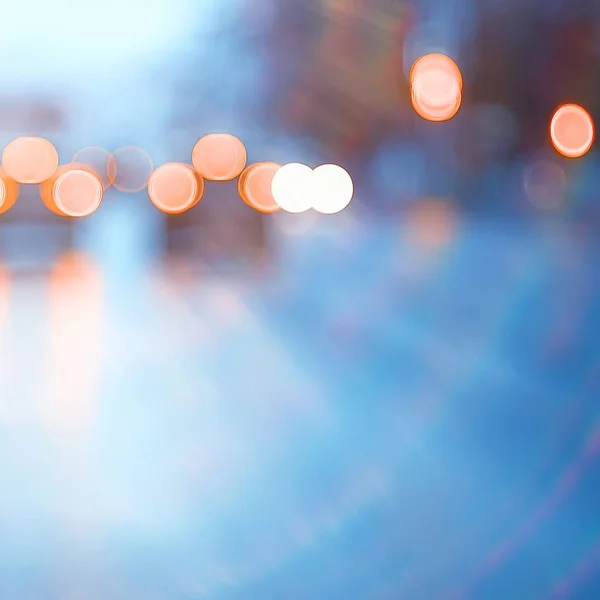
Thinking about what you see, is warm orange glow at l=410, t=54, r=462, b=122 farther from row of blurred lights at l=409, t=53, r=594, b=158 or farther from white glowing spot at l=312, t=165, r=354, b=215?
white glowing spot at l=312, t=165, r=354, b=215

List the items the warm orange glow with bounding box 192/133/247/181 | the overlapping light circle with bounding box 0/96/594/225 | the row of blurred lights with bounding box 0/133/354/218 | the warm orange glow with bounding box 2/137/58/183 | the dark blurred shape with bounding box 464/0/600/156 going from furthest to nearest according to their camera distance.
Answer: the dark blurred shape with bounding box 464/0/600/156
the warm orange glow with bounding box 192/133/247/181
the overlapping light circle with bounding box 0/96/594/225
the row of blurred lights with bounding box 0/133/354/218
the warm orange glow with bounding box 2/137/58/183

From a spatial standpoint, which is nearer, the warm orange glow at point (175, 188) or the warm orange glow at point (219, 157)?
the warm orange glow at point (175, 188)

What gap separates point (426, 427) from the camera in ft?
22.5

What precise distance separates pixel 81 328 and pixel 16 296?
327cm

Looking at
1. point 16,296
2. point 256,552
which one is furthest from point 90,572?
point 16,296

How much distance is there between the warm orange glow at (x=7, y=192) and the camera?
2061cm

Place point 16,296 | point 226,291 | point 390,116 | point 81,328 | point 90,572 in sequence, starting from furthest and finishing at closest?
point 390,116 < point 226,291 < point 16,296 < point 81,328 < point 90,572

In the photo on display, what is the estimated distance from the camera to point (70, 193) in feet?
72.7

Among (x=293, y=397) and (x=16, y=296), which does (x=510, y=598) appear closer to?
(x=293, y=397)

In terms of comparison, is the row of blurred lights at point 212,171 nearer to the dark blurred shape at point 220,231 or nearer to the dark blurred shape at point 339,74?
the dark blurred shape at point 220,231

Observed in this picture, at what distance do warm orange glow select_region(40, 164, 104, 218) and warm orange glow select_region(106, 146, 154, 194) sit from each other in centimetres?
369

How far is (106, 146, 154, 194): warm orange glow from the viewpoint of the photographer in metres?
28.5

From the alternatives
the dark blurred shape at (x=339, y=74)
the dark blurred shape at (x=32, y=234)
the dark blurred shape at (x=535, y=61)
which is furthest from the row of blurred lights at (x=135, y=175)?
the dark blurred shape at (x=535, y=61)

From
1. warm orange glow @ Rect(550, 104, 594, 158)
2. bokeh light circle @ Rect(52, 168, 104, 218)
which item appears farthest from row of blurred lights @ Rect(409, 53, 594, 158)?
bokeh light circle @ Rect(52, 168, 104, 218)
